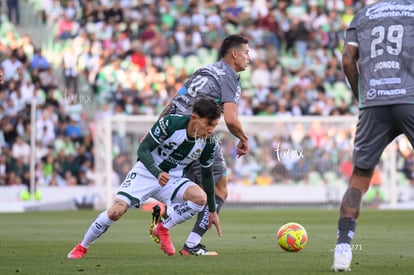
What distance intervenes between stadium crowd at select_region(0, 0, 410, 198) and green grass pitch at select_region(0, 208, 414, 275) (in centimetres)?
758

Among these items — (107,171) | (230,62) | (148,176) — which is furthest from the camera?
(107,171)

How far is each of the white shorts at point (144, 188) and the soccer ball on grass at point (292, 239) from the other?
1395mm

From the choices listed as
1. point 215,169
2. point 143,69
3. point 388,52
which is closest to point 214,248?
point 215,169

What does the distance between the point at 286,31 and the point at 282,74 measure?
200 centimetres

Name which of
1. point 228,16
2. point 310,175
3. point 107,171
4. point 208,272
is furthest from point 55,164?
point 208,272

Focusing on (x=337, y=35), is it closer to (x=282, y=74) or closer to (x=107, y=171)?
(x=282, y=74)

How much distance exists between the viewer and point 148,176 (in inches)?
388

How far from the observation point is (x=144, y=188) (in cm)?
982

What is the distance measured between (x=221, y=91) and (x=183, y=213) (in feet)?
4.46

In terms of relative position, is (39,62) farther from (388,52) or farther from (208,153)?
(388,52)

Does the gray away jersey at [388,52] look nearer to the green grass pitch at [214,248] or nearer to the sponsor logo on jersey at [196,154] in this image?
the green grass pitch at [214,248]

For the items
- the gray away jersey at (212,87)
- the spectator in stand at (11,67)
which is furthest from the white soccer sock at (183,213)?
the spectator in stand at (11,67)

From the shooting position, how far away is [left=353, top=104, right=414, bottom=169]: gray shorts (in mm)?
7867

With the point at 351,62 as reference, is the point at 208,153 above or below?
below
